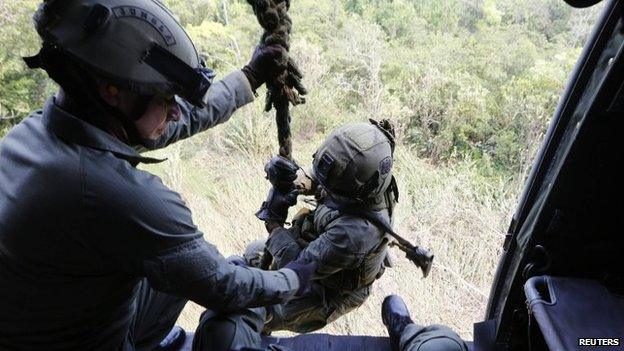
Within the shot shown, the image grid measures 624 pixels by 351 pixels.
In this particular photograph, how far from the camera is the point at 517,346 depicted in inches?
74.0

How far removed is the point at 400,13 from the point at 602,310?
20.8 feet

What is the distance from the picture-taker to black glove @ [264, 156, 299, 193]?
1927mm

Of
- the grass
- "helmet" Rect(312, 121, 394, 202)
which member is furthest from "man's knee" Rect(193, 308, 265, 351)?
the grass

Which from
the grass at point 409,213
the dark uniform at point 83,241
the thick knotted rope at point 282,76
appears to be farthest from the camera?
the grass at point 409,213

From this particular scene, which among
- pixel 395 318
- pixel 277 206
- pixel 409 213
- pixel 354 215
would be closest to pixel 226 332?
pixel 277 206

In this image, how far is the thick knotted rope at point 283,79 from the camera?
163cm

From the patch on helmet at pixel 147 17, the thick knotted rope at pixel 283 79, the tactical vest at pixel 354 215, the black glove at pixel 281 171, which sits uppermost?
the patch on helmet at pixel 147 17

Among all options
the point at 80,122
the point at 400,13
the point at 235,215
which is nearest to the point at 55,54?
the point at 80,122

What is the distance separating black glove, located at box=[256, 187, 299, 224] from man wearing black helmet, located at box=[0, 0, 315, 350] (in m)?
0.62

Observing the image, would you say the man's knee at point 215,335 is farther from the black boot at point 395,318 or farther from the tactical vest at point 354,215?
the black boot at point 395,318

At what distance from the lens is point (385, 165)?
1913 millimetres

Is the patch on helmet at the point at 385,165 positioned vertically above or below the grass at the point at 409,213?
above

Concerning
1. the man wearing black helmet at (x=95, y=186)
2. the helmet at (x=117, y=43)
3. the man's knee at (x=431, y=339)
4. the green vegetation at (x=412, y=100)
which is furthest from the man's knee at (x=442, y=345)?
the green vegetation at (x=412, y=100)

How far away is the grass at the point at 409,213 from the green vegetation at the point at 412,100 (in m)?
0.02
